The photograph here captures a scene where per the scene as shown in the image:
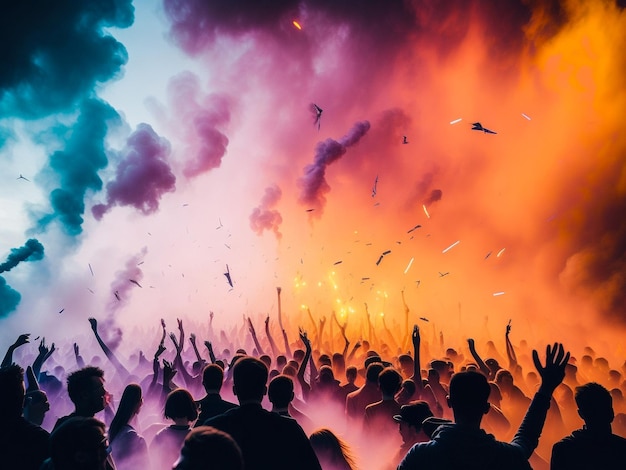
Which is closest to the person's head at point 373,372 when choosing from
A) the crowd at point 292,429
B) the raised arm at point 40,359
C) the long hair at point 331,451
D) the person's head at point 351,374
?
the crowd at point 292,429

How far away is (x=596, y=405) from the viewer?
2.84 m

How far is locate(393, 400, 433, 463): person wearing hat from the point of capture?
3.40 m

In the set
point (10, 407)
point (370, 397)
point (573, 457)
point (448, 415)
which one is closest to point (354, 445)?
point (370, 397)

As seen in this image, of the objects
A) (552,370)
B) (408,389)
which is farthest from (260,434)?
(408,389)

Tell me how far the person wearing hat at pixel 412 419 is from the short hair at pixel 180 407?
214 centimetres

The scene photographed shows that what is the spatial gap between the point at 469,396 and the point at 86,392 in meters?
3.33

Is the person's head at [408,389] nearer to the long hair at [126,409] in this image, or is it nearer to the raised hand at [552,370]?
the raised hand at [552,370]

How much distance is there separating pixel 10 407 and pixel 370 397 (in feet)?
14.0

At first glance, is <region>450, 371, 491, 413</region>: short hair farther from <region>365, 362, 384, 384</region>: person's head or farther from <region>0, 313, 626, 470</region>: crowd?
<region>365, 362, 384, 384</region>: person's head

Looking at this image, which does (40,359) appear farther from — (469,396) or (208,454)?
(469,396)

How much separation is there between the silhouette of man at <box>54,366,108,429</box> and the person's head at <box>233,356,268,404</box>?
1.59 meters

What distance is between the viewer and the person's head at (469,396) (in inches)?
93.8

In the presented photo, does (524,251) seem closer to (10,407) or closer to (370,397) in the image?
(370,397)

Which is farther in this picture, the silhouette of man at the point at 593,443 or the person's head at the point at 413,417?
the person's head at the point at 413,417
